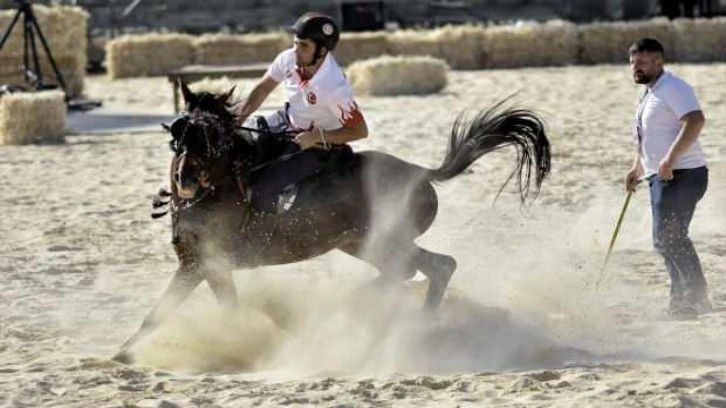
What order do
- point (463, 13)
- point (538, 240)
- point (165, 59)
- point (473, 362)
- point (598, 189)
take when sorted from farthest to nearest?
point (463, 13) < point (165, 59) < point (598, 189) < point (538, 240) < point (473, 362)

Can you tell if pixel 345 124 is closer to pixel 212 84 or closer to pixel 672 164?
pixel 672 164

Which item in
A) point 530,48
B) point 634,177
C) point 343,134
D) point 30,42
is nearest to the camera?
point 343,134

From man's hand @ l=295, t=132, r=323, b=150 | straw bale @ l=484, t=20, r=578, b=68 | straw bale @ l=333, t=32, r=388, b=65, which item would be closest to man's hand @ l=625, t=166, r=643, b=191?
man's hand @ l=295, t=132, r=323, b=150

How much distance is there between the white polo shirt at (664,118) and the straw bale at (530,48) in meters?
19.4

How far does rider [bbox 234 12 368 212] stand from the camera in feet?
25.6

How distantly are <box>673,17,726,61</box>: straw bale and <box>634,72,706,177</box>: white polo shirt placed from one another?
63.2 ft

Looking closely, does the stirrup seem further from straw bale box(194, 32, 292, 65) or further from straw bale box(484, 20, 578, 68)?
straw bale box(194, 32, 292, 65)

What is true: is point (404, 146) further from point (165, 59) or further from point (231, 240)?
point (165, 59)

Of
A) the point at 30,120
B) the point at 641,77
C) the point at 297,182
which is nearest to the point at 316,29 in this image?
the point at 297,182

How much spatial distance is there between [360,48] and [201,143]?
21.0 metres

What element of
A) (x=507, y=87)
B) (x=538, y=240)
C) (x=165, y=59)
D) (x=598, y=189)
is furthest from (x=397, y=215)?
(x=165, y=59)

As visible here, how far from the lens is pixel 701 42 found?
27.3m

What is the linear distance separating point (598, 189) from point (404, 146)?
3420 mm

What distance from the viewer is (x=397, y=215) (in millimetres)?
8180
